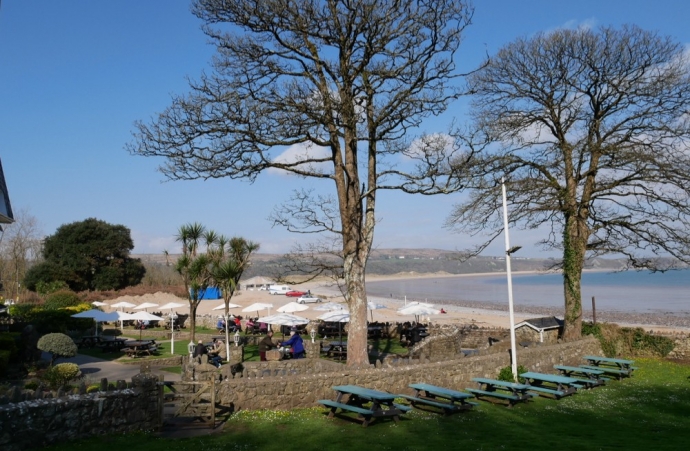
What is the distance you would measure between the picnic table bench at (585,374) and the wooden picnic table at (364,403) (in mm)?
6534

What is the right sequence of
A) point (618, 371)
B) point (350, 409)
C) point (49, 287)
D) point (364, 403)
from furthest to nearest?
point (49, 287) → point (618, 371) → point (364, 403) → point (350, 409)

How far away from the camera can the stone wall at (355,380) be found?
13.8 m

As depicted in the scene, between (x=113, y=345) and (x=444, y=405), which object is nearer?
(x=444, y=405)

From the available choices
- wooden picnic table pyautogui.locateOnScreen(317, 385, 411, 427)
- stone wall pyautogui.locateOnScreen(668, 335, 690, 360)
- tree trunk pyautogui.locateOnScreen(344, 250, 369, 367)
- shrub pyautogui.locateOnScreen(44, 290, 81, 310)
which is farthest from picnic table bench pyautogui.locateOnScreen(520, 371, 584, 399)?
shrub pyautogui.locateOnScreen(44, 290, 81, 310)

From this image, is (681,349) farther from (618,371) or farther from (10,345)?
(10,345)

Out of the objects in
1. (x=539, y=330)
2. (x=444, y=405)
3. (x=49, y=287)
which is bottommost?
(x=444, y=405)

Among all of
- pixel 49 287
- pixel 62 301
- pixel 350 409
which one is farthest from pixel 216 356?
pixel 49 287

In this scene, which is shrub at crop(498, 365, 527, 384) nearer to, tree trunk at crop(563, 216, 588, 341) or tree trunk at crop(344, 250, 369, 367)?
tree trunk at crop(344, 250, 369, 367)

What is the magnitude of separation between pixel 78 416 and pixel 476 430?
768cm

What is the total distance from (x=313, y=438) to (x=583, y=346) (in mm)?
14369

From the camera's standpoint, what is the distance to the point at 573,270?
23.7 metres

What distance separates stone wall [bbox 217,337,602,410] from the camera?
545 inches

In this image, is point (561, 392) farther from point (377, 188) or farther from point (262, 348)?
point (262, 348)

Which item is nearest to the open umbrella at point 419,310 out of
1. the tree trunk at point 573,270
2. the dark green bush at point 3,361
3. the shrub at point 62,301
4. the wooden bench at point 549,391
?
the tree trunk at point 573,270
